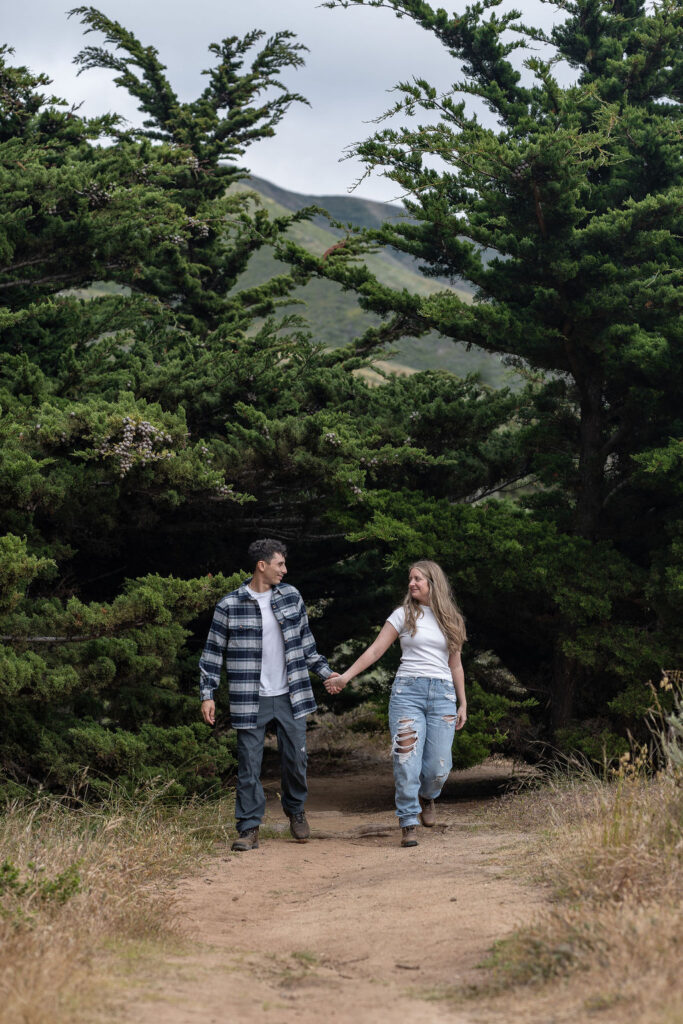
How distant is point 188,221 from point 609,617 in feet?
21.1

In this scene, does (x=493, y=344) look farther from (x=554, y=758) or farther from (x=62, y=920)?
(x=62, y=920)

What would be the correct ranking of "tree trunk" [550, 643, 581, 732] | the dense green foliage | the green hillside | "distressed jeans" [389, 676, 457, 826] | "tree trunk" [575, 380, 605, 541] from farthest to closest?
the green hillside → "tree trunk" [575, 380, 605, 541] → "tree trunk" [550, 643, 581, 732] → the dense green foliage → "distressed jeans" [389, 676, 457, 826]

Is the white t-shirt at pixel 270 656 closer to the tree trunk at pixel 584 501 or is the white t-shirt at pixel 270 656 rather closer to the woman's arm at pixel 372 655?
the woman's arm at pixel 372 655

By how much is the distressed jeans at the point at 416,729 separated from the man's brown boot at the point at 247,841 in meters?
1.02

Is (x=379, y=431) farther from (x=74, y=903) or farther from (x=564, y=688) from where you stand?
(x=74, y=903)

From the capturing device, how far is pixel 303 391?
11805mm

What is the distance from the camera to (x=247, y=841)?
7066 mm

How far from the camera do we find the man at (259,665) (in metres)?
7.13

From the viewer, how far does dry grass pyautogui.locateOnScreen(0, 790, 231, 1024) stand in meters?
3.60

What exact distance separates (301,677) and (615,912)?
341cm

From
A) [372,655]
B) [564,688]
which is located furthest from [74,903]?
[564,688]

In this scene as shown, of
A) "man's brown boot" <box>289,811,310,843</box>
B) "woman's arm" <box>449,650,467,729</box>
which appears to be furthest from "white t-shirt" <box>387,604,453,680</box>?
"man's brown boot" <box>289,811,310,843</box>

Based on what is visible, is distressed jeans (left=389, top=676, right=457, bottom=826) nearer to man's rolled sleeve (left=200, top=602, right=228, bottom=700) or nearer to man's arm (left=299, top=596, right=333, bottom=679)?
man's arm (left=299, top=596, right=333, bottom=679)

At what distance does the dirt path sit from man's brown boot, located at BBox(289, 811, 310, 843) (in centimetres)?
9
